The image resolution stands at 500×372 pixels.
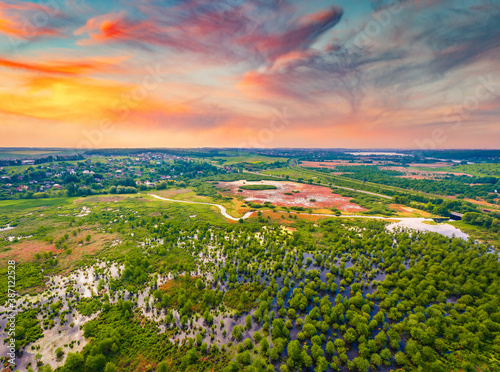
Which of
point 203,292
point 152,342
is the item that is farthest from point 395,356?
point 152,342

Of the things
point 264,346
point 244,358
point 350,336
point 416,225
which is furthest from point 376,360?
point 416,225

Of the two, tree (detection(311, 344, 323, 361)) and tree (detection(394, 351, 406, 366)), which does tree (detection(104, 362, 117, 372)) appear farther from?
tree (detection(394, 351, 406, 366))

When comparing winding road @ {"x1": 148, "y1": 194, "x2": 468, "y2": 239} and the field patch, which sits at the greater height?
the field patch

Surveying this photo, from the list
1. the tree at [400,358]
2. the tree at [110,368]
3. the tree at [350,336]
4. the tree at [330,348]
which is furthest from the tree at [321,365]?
the tree at [110,368]

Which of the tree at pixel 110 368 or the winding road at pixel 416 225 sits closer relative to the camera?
the tree at pixel 110 368

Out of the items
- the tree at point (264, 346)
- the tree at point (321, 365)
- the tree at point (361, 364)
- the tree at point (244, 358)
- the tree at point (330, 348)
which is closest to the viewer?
the tree at point (321, 365)

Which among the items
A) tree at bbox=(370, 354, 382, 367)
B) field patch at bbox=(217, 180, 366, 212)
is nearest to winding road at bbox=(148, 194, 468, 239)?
field patch at bbox=(217, 180, 366, 212)

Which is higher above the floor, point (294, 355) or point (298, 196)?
point (298, 196)

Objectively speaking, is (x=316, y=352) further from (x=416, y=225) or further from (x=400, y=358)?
(x=416, y=225)

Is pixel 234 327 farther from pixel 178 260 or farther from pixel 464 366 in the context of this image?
pixel 464 366

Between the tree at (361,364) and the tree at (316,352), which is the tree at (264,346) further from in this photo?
the tree at (361,364)

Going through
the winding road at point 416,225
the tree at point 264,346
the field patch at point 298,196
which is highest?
the field patch at point 298,196

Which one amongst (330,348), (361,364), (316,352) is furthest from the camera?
(330,348)
